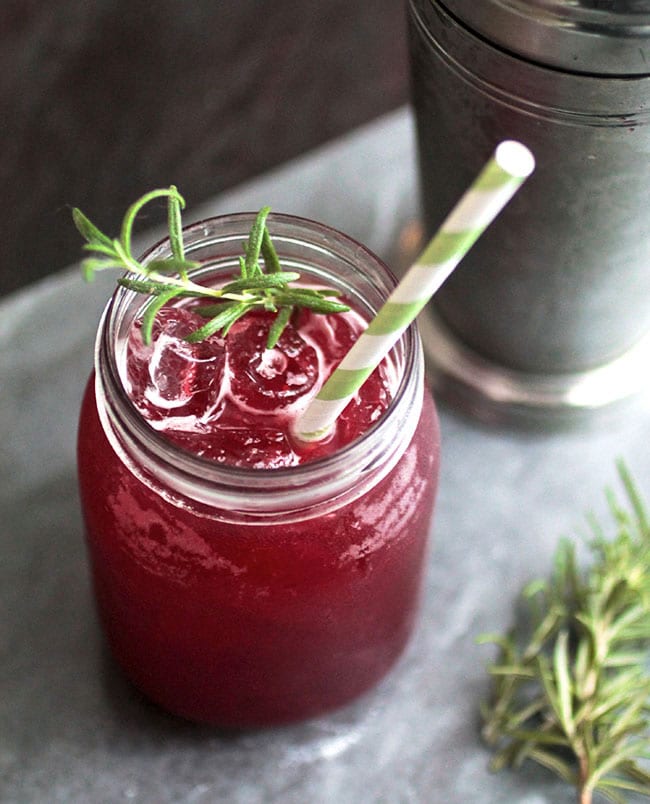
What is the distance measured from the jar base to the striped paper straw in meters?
0.29

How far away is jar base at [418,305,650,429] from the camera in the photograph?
925 millimetres

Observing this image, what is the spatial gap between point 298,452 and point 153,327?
0.36ft

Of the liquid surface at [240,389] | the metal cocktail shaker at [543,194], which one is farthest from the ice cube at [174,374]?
the metal cocktail shaker at [543,194]

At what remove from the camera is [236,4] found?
110 cm

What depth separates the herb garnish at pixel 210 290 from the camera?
2.10ft

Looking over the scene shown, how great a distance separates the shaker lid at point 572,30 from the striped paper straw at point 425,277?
0.11 m

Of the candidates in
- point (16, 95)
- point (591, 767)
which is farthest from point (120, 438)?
point (16, 95)

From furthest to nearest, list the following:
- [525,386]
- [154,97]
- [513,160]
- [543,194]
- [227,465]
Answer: [154,97]
[525,386]
[543,194]
[227,465]
[513,160]

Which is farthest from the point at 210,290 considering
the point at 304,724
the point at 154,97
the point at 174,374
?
the point at 154,97

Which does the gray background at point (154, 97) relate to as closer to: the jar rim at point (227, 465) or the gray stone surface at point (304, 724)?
the gray stone surface at point (304, 724)

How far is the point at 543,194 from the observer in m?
0.75

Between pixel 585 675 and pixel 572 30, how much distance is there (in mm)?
390

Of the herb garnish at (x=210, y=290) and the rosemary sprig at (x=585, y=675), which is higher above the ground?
the herb garnish at (x=210, y=290)

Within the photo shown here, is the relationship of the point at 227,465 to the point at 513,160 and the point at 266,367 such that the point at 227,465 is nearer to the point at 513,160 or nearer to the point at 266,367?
the point at 266,367
